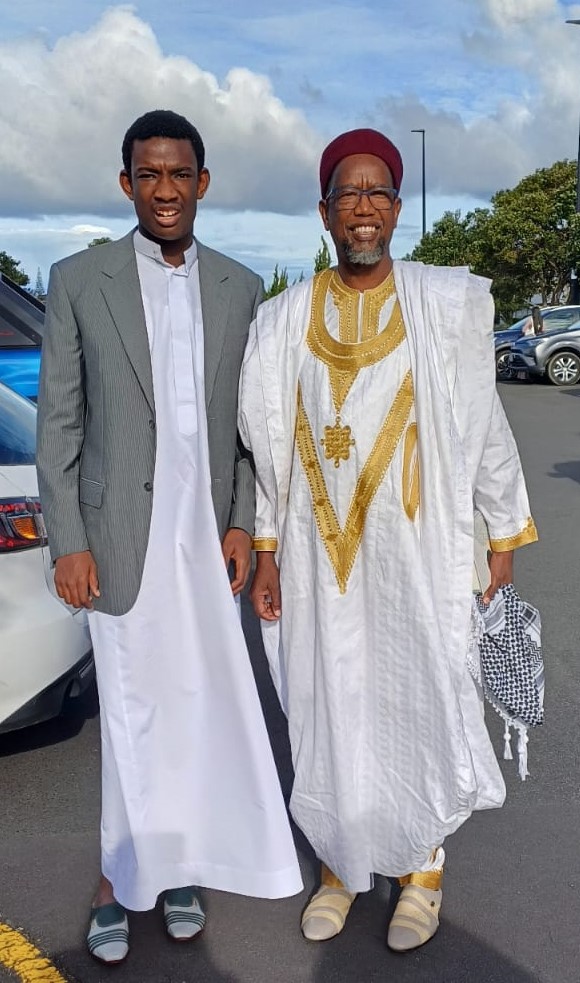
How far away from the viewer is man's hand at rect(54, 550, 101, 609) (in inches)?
112

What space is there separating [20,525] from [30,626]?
0.35 meters

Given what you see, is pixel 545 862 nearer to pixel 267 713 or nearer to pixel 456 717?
pixel 456 717

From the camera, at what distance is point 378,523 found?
2.93 m

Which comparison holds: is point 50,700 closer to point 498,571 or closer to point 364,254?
point 498,571

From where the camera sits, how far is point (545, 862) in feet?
11.4

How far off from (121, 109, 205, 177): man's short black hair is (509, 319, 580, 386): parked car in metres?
20.6

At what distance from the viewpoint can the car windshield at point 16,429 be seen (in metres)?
4.10

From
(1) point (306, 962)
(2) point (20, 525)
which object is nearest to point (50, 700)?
(2) point (20, 525)

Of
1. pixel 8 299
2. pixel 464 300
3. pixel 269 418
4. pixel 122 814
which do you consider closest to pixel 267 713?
pixel 122 814

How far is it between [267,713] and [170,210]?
8.63 ft

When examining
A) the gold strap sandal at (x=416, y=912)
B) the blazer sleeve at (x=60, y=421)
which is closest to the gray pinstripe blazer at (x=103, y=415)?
the blazer sleeve at (x=60, y=421)

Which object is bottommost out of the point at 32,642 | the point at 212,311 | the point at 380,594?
the point at 32,642

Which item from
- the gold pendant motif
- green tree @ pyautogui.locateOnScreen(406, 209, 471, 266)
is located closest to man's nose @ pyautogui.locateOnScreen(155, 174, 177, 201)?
the gold pendant motif

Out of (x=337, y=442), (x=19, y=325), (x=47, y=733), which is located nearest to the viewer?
(x=337, y=442)
